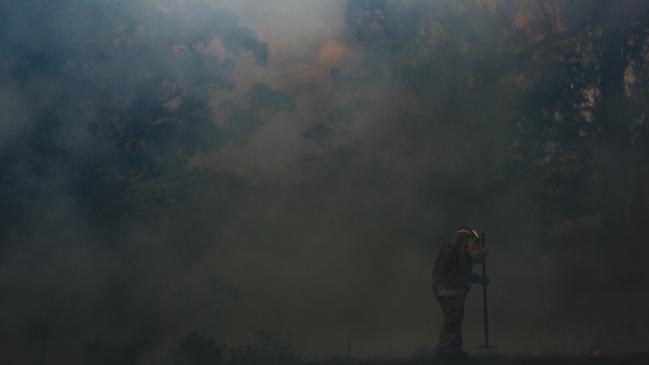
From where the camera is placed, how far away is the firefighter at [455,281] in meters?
15.0

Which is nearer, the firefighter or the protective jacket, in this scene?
the firefighter

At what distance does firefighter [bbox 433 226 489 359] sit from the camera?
14969mm

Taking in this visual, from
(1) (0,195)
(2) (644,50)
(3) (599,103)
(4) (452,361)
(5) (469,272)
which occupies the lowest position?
(4) (452,361)

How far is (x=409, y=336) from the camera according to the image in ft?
82.8

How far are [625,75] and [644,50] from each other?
1183 mm

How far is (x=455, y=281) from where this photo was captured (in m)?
15.3

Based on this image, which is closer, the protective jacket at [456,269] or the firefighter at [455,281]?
the firefighter at [455,281]

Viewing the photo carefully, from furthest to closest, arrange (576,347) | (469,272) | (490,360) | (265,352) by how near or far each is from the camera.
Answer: (265,352), (576,347), (469,272), (490,360)

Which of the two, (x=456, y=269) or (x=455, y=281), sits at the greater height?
(x=456, y=269)

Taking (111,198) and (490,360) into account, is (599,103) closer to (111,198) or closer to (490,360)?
(490,360)

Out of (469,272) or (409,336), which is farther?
(409,336)

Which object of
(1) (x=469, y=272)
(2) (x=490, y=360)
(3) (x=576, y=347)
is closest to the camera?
(2) (x=490, y=360)

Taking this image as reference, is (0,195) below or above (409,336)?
above

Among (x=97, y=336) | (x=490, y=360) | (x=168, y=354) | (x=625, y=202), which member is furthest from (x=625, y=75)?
(x=97, y=336)
